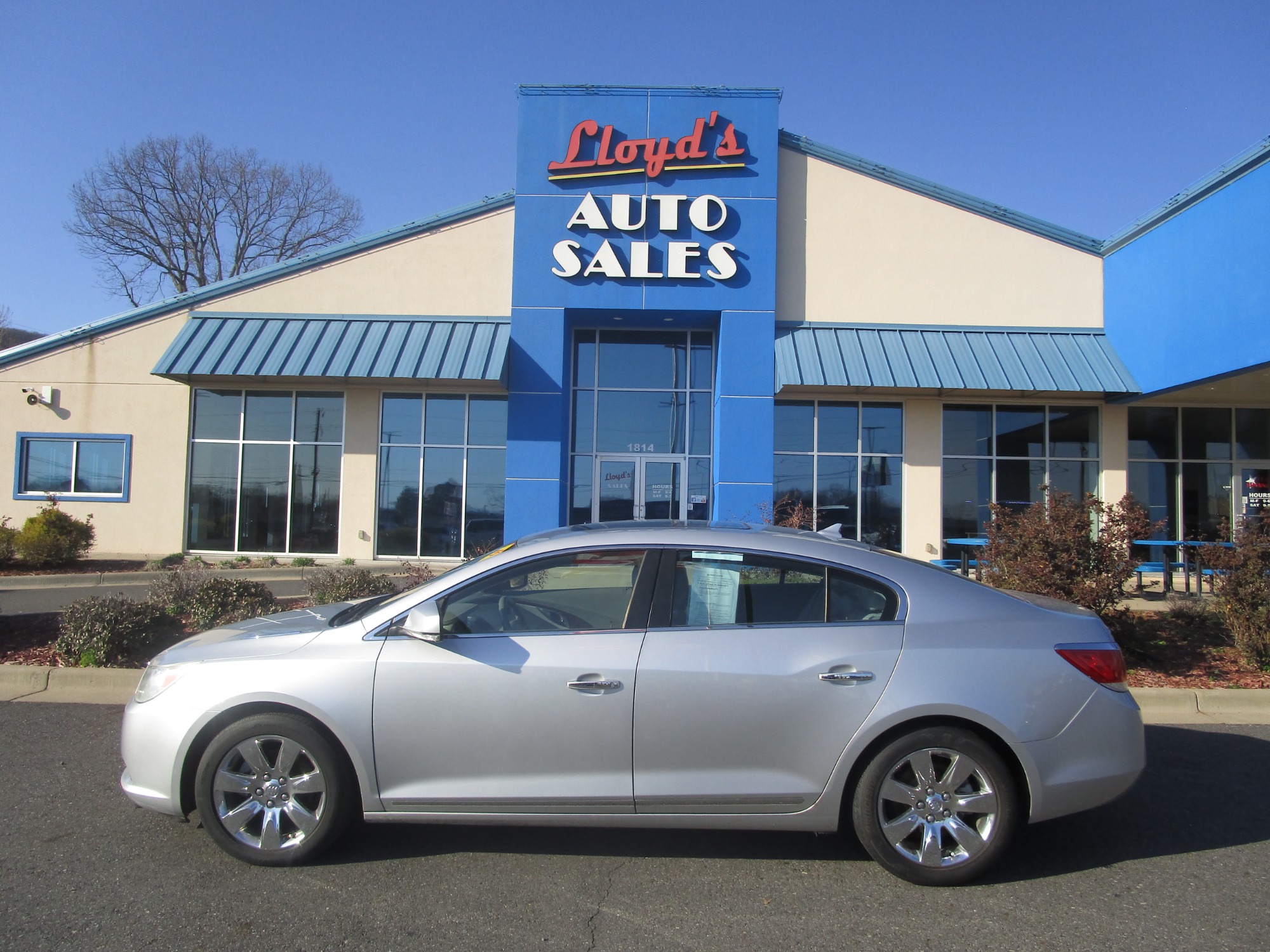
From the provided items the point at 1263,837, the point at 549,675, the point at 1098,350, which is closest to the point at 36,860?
the point at 549,675

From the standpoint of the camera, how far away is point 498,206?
666 inches

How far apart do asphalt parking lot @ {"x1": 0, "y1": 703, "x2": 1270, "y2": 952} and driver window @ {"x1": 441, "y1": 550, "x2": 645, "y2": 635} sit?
1.07m

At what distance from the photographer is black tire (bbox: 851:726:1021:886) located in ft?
12.3

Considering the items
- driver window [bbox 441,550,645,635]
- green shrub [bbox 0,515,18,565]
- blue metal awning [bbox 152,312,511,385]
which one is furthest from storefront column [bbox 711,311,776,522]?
green shrub [bbox 0,515,18,565]

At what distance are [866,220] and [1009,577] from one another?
10.6 m

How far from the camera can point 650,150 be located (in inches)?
642

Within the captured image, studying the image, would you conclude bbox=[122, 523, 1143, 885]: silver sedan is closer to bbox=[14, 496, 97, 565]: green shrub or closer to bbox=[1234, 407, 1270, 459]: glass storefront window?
bbox=[14, 496, 97, 565]: green shrub

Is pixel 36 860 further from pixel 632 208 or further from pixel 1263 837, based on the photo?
pixel 632 208

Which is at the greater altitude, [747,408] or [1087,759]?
[747,408]

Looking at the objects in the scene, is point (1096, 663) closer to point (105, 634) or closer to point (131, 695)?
point (131, 695)

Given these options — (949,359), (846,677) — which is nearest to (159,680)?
(846,677)

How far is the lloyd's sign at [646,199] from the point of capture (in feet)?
53.5

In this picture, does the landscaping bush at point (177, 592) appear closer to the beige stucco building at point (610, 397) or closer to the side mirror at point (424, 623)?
the side mirror at point (424, 623)

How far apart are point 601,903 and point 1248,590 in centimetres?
695
